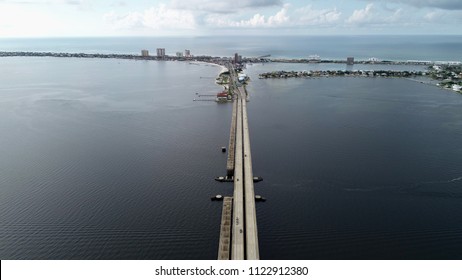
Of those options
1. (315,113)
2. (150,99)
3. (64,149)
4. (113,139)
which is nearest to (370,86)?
(315,113)

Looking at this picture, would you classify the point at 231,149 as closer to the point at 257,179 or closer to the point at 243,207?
the point at 257,179

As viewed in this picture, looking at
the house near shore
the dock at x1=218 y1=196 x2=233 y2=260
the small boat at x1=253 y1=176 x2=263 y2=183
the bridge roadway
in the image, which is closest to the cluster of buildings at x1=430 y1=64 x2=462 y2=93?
the house near shore

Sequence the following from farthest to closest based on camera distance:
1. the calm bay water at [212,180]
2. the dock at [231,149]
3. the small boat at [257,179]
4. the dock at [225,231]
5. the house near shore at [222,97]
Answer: the house near shore at [222,97], the dock at [231,149], the small boat at [257,179], the calm bay water at [212,180], the dock at [225,231]

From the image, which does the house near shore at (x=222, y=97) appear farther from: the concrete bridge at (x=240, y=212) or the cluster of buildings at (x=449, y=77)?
the cluster of buildings at (x=449, y=77)

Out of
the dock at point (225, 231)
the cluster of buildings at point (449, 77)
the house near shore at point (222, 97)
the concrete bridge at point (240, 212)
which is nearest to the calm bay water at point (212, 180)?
the dock at point (225, 231)

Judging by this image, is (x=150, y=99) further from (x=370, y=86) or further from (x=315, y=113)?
(x=370, y=86)

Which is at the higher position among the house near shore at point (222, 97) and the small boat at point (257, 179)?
the house near shore at point (222, 97)

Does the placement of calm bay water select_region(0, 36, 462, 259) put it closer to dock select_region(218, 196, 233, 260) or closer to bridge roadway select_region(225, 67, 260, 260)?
dock select_region(218, 196, 233, 260)
